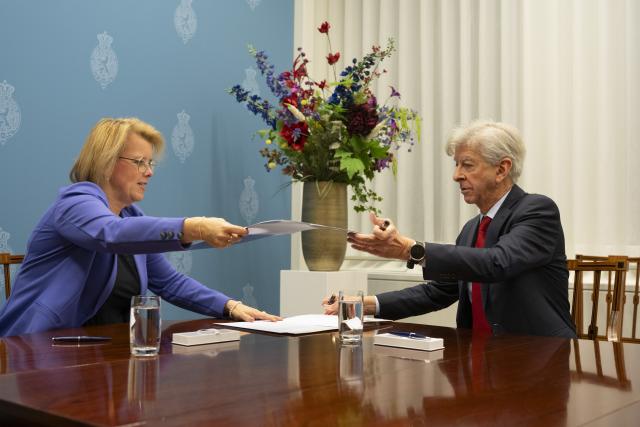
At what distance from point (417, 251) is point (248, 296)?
203 centimetres

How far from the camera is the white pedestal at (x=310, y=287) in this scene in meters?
3.28

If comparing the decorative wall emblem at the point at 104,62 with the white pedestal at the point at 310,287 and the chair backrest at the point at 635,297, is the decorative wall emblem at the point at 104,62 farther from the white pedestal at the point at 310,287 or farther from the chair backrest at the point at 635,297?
the chair backrest at the point at 635,297

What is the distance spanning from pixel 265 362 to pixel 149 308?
10.9 inches

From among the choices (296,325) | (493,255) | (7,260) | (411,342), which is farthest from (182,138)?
(411,342)

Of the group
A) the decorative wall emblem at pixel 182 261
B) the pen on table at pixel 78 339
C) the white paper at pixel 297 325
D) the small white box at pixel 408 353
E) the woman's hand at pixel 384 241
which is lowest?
the small white box at pixel 408 353

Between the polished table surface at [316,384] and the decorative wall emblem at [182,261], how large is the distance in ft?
5.76

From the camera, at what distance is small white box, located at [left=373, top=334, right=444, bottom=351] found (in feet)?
5.34

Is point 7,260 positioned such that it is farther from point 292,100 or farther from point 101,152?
point 292,100

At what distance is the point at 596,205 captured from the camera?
355 centimetres

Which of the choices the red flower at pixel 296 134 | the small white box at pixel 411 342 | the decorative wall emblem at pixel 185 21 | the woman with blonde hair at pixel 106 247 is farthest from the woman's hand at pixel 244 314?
the decorative wall emblem at pixel 185 21

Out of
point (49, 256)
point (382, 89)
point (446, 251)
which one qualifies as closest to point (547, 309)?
point (446, 251)

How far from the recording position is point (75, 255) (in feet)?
6.93

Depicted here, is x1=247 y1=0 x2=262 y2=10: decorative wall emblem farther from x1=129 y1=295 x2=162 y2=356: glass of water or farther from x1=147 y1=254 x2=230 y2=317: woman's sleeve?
x1=129 y1=295 x2=162 y2=356: glass of water

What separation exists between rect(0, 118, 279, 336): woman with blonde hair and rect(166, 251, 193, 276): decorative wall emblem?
1.04 meters
